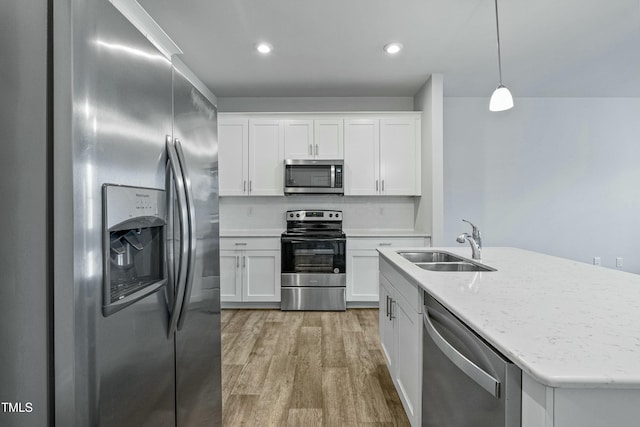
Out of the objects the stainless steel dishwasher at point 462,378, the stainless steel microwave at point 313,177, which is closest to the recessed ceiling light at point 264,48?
the stainless steel microwave at point 313,177

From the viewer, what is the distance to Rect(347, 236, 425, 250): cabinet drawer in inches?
147

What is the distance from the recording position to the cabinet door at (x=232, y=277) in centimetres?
378

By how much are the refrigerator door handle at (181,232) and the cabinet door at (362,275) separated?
2.81 m

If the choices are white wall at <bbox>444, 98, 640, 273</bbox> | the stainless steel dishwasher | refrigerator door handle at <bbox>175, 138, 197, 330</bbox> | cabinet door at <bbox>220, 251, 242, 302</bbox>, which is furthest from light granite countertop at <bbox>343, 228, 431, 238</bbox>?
refrigerator door handle at <bbox>175, 138, 197, 330</bbox>

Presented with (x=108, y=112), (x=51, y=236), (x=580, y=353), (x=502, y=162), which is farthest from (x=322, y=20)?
(x=502, y=162)

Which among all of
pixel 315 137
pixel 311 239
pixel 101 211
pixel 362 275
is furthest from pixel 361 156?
pixel 101 211

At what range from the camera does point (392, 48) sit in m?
2.94

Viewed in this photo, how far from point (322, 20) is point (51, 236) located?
2451 mm

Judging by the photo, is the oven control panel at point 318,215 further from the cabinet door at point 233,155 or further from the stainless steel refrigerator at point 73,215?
the stainless steel refrigerator at point 73,215

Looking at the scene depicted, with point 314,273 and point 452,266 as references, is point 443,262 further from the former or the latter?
point 314,273

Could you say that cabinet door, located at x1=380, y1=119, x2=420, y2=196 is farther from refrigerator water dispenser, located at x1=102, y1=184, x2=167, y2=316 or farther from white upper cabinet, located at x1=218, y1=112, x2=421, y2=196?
refrigerator water dispenser, located at x1=102, y1=184, x2=167, y2=316

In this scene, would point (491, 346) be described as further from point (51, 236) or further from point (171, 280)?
point (51, 236)

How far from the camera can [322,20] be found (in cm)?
252

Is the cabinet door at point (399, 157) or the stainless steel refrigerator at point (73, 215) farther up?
the cabinet door at point (399, 157)
